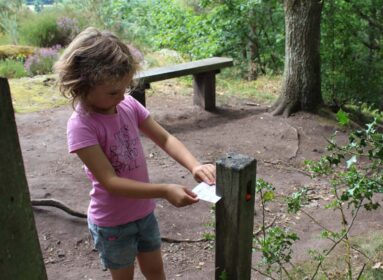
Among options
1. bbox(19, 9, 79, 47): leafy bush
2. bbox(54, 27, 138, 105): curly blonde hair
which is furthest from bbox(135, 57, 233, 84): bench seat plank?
bbox(19, 9, 79, 47): leafy bush

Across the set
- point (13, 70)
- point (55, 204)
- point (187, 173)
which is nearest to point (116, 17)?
point (13, 70)

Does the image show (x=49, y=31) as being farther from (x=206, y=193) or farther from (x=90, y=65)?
(x=206, y=193)

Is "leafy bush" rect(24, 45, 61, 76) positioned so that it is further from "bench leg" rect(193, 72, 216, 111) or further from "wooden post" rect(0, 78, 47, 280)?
"wooden post" rect(0, 78, 47, 280)

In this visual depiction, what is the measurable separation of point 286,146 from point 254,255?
7.64ft

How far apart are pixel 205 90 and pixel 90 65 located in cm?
487

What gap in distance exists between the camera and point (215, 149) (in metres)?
5.33

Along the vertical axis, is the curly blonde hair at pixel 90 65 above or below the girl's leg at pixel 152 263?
above

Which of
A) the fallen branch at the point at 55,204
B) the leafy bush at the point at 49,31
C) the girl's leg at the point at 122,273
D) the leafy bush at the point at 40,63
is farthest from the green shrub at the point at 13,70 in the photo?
the girl's leg at the point at 122,273

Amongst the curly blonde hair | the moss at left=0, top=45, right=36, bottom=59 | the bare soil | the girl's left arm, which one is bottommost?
the bare soil

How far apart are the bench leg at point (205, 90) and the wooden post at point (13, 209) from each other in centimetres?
538

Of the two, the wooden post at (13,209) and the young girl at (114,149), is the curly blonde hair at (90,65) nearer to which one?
the young girl at (114,149)

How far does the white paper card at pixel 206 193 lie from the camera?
1.71 metres

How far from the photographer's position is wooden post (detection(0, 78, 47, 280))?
46.2 inches

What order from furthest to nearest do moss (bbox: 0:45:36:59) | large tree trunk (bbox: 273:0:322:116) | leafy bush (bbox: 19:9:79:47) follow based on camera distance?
leafy bush (bbox: 19:9:79:47) < moss (bbox: 0:45:36:59) < large tree trunk (bbox: 273:0:322:116)
